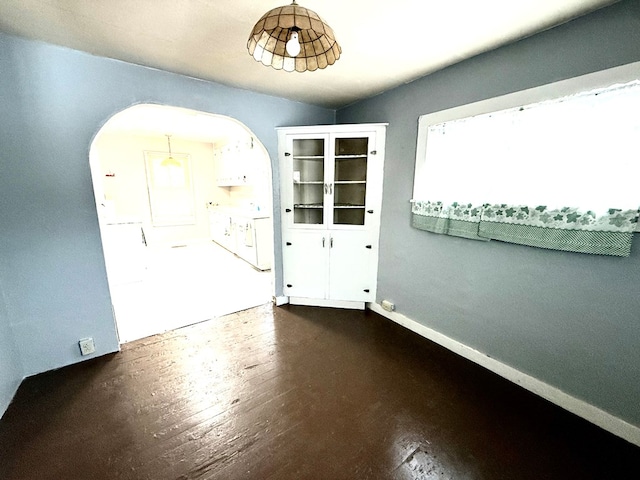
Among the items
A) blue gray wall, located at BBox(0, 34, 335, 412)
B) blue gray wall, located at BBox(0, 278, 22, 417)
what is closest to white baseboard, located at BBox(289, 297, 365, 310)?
blue gray wall, located at BBox(0, 34, 335, 412)

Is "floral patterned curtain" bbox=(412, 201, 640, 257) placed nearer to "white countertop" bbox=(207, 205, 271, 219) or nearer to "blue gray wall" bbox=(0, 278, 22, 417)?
"white countertop" bbox=(207, 205, 271, 219)

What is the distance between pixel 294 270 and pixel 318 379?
1.35 meters

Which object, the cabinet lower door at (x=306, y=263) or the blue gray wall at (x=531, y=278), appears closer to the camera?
the blue gray wall at (x=531, y=278)

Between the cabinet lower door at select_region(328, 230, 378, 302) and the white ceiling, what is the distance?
1563 millimetres

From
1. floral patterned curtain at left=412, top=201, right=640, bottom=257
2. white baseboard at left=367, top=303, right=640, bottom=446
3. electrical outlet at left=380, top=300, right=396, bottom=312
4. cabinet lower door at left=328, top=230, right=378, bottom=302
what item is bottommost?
white baseboard at left=367, top=303, right=640, bottom=446

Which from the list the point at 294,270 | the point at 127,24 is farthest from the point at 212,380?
the point at 127,24

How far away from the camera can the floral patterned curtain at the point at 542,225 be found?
4.33 ft

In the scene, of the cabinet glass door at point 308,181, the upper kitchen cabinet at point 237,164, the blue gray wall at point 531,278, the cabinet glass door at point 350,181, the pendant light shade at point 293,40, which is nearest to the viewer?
the pendant light shade at point 293,40

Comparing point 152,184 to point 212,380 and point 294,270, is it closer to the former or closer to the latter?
point 294,270

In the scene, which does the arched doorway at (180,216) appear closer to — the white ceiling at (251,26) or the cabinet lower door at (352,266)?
the white ceiling at (251,26)

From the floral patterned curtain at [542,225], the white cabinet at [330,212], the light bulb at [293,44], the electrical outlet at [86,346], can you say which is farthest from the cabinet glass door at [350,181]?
the electrical outlet at [86,346]

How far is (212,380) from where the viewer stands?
1821 millimetres

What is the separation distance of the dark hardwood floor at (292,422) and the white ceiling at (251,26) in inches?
90.6

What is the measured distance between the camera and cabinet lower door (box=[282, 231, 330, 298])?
9.35ft
